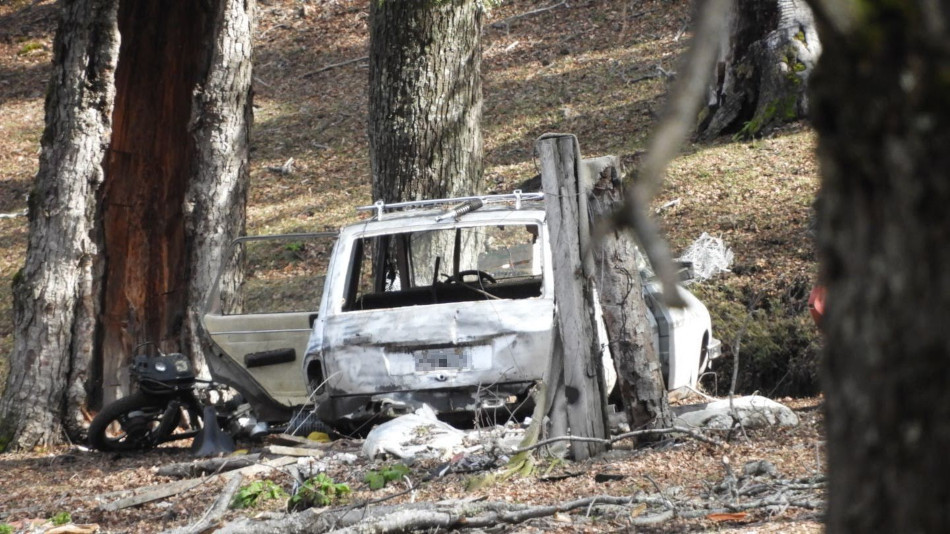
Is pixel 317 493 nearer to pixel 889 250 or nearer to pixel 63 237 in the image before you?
pixel 63 237

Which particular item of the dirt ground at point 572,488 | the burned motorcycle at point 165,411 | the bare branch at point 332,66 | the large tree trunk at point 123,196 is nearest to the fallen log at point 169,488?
the dirt ground at point 572,488

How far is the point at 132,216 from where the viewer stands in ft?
36.5

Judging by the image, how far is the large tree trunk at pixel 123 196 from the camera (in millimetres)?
9438

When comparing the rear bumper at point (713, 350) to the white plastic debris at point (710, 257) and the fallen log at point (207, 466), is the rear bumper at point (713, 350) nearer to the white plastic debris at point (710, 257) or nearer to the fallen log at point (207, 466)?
the white plastic debris at point (710, 257)

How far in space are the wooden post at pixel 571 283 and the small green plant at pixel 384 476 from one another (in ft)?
3.08

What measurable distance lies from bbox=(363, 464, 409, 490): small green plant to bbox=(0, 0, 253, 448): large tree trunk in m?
4.18

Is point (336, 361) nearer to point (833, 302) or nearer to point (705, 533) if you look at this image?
point (705, 533)

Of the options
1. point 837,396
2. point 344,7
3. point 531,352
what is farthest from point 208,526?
point 344,7

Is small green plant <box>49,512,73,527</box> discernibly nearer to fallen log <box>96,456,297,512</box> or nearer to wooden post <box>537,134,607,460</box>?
fallen log <box>96,456,297,512</box>

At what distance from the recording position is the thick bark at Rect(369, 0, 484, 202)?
10859 millimetres

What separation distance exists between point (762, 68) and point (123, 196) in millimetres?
8528

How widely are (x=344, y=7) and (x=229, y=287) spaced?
17.3 m

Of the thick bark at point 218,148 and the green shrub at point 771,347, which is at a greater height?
the thick bark at point 218,148

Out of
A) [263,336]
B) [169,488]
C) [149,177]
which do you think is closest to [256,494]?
[169,488]
